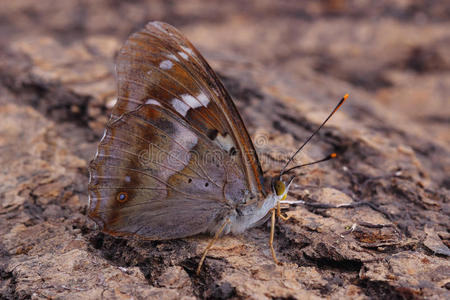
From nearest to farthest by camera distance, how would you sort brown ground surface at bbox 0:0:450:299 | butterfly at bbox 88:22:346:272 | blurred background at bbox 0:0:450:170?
brown ground surface at bbox 0:0:450:299
butterfly at bbox 88:22:346:272
blurred background at bbox 0:0:450:170

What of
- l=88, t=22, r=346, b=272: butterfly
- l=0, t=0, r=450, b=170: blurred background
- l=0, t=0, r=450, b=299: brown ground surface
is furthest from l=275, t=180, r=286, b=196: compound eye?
l=0, t=0, r=450, b=170: blurred background

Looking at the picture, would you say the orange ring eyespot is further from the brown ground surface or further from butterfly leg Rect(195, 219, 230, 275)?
butterfly leg Rect(195, 219, 230, 275)

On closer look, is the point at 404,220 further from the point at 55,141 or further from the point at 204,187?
the point at 55,141

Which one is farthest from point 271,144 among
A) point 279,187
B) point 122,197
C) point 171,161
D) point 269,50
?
point 269,50

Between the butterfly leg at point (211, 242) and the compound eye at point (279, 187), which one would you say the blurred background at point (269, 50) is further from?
the butterfly leg at point (211, 242)

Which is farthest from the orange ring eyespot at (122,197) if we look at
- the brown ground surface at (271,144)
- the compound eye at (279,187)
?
the compound eye at (279,187)

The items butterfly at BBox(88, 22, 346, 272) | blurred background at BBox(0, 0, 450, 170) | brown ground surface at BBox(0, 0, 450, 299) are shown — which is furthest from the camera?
blurred background at BBox(0, 0, 450, 170)
